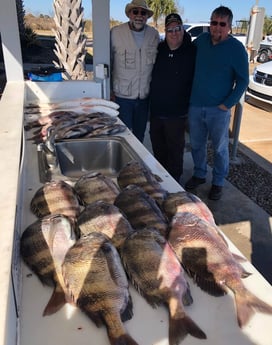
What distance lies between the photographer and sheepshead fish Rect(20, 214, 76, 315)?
1.24 metres

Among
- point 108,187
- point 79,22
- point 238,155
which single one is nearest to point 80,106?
point 108,187

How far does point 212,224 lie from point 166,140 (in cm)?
256

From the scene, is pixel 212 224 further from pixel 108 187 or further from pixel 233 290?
pixel 108 187

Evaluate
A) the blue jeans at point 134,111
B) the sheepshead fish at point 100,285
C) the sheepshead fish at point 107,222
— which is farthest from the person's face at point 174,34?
→ the sheepshead fish at point 100,285

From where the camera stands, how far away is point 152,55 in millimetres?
3613

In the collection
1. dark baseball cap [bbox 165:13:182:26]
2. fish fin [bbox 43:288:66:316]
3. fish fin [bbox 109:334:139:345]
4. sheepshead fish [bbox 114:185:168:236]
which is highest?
dark baseball cap [bbox 165:13:182:26]

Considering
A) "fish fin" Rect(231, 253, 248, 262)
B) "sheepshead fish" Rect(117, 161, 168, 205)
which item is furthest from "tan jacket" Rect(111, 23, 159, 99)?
"fish fin" Rect(231, 253, 248, 262)

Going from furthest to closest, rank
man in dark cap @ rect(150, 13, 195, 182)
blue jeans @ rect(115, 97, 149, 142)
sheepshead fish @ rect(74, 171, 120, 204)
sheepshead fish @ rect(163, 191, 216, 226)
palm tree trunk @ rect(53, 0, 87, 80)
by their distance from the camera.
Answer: palm tree trunk @ rect(53, 0, 87, 80) → blue jeans @ rect(115, 97, 149, 142) → man in dark cap @ rect(150, 13, 195, 182) → sheepshead fish @ rect(74, 171, 120, 204) → sheepshead fish @ rect(163, 191, 216, 226)

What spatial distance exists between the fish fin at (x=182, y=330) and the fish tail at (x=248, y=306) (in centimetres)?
16

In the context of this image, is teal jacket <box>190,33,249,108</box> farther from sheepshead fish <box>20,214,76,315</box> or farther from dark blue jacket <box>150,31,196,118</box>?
sheepshead fish <box>20,214,76,315</box>

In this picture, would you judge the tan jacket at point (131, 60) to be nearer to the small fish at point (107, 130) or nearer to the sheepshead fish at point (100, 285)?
the small fish at point (107, 130)

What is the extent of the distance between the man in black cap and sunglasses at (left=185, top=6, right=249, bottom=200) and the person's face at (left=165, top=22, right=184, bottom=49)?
25cm

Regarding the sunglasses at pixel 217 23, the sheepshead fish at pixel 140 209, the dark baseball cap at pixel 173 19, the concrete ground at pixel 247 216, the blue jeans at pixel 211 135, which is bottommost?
the concrete ground at pixel 247 216

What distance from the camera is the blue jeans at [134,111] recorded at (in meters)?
3.83
